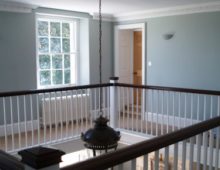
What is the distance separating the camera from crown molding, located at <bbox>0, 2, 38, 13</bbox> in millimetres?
5537

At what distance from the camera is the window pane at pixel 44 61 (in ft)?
21.4

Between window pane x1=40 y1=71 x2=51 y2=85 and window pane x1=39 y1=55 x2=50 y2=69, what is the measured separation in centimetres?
13

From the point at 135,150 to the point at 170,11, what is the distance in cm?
534

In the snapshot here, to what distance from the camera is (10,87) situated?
584cm

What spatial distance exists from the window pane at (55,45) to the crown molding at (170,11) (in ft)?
5.59

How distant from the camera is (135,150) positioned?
1.60 metres

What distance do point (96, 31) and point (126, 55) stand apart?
3.90 feet

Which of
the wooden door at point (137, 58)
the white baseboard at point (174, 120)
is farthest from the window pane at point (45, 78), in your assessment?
the wooden door at point (137, 58)

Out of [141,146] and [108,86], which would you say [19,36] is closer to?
[108,86]

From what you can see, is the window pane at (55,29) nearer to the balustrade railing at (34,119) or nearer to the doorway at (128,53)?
the balustrade railing at (34,119)

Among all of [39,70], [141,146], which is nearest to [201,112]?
[39,70]

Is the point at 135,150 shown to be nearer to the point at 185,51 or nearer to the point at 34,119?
the point at 34,119

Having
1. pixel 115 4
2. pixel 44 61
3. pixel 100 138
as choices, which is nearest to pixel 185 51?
pixel 115 4

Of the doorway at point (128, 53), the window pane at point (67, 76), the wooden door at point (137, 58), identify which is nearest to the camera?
the window pane at point (67, 76)
